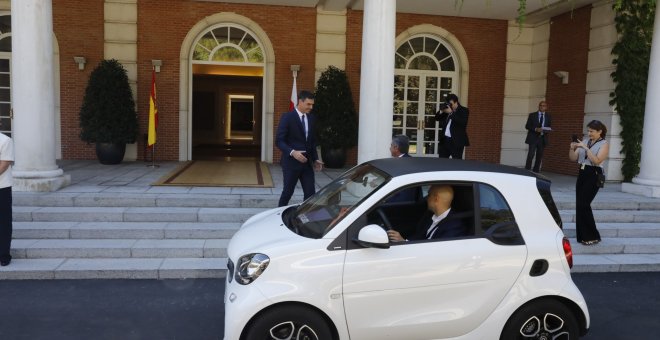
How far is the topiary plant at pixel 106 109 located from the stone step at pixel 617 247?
32.7ft

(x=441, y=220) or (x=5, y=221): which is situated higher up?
(x=441, y=220)

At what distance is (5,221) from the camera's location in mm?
5781

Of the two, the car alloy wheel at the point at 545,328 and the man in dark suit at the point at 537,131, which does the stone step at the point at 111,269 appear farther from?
the man in dark suit at the point at 537,131

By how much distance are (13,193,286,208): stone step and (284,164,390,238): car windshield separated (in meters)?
3.52

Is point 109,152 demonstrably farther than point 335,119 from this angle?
No

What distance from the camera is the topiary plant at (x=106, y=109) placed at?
39.5 feet

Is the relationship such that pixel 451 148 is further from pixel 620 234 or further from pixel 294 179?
pixel 294 179

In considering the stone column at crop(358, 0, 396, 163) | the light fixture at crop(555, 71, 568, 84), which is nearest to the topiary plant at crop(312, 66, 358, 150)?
the stone column at crop(358, 0, 396, 163)

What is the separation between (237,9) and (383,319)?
37.7ft

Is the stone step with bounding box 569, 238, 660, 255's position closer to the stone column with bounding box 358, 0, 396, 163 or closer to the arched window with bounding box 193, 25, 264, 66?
the stone column with bounding box 358, 0, 396, 163

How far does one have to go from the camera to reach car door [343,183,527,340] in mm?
3525

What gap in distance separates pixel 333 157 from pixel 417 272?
9.26m

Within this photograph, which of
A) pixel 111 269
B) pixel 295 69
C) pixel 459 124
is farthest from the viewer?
pixel 295 69

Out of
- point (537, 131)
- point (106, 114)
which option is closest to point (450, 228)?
point (537, 131)
